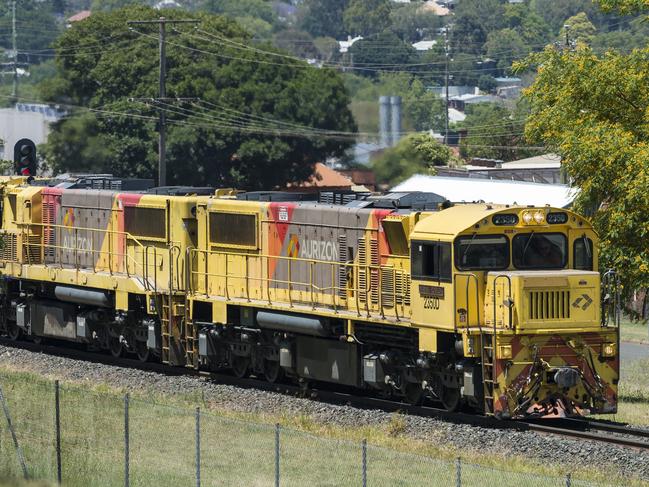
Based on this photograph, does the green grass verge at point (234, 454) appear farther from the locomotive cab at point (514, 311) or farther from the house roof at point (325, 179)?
the house roof at point (325, 179)

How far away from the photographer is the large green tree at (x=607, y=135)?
28.1 metres

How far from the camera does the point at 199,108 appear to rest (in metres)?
84.4

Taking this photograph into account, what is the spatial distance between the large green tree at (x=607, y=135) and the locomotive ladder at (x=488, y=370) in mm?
6323

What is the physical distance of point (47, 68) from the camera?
175750mm

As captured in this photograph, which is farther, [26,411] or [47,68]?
[47,68]

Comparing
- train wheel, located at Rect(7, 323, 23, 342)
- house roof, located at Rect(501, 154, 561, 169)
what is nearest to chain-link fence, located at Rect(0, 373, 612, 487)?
train wheel, located at Rect(7, 323, 23, 342)

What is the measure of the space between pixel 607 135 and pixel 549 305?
6601 mm

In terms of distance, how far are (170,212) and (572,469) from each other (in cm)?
1342

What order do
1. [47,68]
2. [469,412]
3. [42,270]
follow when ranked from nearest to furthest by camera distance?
[469,412], [42,270], [47,68]

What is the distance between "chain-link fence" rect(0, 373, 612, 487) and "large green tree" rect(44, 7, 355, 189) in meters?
58.9

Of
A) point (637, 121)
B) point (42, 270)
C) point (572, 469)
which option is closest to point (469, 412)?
point (572, 469)

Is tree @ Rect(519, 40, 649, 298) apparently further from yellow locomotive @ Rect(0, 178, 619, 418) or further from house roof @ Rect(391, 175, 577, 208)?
house roof @ Rect(391, 175, 577, 208)

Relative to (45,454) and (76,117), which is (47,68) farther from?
(45,454)

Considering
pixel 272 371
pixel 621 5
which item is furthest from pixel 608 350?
pixel 621 5
